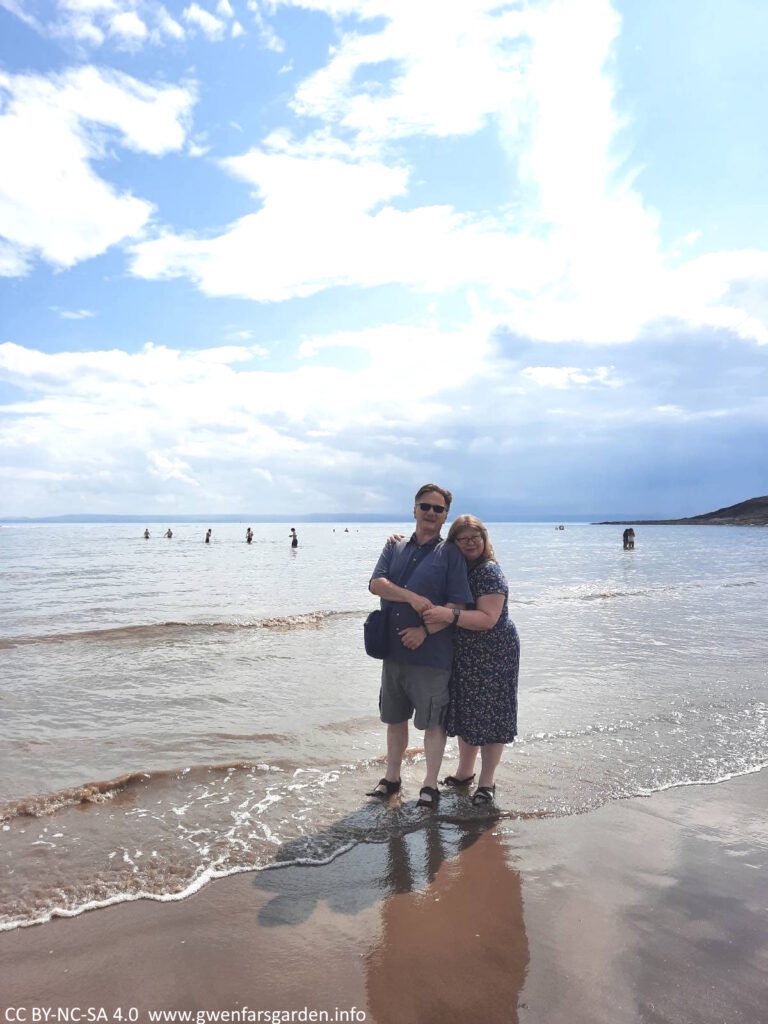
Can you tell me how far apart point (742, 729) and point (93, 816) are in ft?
21.8

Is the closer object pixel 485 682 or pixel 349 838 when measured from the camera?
pixel 349 838

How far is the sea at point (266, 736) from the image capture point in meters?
4.36

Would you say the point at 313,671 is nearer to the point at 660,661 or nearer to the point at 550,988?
the point at 660,661

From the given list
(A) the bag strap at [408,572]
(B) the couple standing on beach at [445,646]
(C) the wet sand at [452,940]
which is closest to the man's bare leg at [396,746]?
(B) the couple standing on beach at [445,646]

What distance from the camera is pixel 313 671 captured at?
10312mm

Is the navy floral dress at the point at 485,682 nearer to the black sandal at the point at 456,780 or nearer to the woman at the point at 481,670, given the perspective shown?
the woman at the point at 481,670

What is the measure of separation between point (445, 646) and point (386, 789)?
4.50ft

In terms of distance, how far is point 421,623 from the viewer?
4773mm

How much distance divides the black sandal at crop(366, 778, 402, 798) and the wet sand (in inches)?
27.3

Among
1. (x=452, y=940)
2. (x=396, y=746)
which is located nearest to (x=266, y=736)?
(x=396, y=746)

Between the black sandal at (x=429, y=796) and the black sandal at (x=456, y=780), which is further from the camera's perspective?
the black sandal at (x=456, y=780)

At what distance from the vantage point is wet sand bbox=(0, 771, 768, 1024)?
9.29ft

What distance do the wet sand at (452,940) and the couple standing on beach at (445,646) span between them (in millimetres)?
765

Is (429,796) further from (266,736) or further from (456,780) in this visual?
(266,736)
